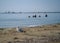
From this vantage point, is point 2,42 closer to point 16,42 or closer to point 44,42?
point 16,42

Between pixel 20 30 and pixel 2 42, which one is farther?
pixel 20 30

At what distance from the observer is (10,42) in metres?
10.2

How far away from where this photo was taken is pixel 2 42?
1042 centimetres

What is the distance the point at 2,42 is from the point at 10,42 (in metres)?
0.55

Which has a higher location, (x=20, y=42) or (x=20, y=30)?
(x=20, y=42)

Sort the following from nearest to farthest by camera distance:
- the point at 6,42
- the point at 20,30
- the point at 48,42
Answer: the point at 48,42 < the point at 6,42 < the point at 20,30

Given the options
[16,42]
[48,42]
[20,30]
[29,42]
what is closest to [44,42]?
[48,42]

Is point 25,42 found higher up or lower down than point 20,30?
higher up

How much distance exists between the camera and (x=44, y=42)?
9703 mm

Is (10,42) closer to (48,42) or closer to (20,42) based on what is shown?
(20,42)

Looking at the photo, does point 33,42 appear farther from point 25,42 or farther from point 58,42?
point 58,42

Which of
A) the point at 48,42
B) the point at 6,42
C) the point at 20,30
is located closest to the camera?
the point at 48,42

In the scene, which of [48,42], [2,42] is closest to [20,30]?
[2,42]

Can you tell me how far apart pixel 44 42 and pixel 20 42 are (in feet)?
4.46
